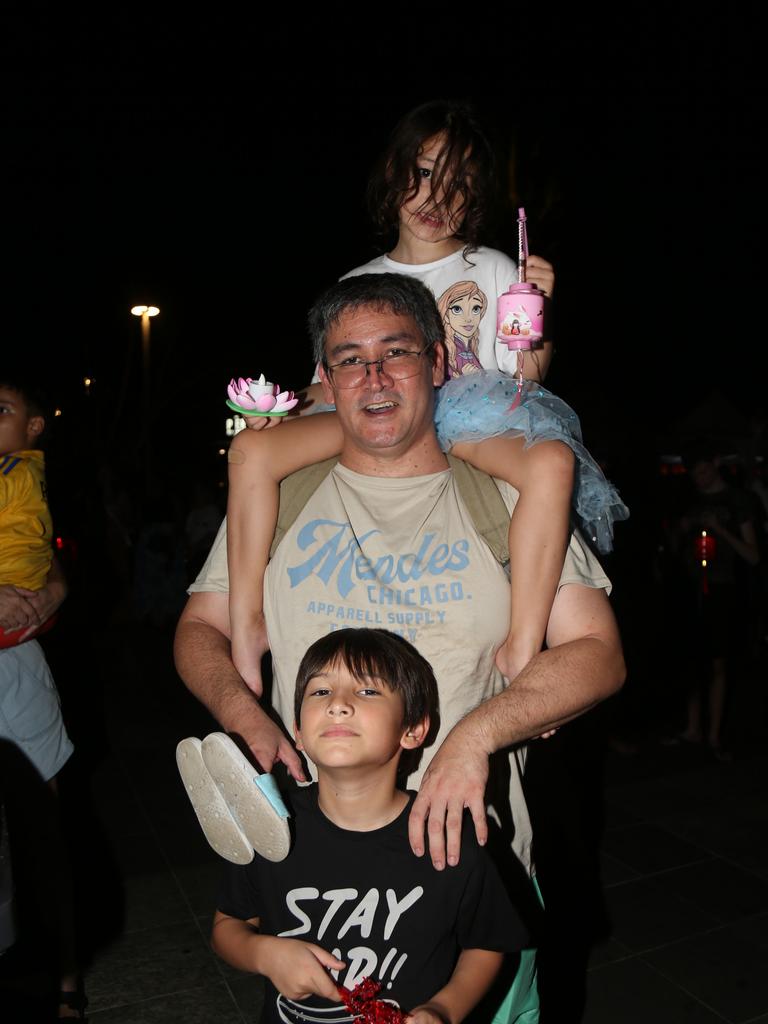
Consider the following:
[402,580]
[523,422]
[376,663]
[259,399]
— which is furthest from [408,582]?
[259,399]

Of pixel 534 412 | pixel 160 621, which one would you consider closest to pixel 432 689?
pixel 534 412

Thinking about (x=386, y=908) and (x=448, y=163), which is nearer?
(x=386, y=908)

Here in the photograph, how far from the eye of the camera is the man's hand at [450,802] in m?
1.87

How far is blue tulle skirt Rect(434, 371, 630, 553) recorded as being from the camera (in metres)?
2.34

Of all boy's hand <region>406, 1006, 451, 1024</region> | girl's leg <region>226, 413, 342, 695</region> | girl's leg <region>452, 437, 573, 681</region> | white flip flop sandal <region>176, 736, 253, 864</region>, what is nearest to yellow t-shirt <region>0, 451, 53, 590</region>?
girl's leg <region>226, 413, 342, 695</region>

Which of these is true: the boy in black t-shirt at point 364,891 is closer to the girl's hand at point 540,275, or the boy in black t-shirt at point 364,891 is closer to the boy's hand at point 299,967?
the boy's hand at point 299,967

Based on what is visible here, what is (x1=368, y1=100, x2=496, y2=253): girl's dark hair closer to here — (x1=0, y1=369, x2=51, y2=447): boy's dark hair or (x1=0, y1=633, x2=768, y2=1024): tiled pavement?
(x1=0, y1=369, x2=51, y2=447): boy's dark hair

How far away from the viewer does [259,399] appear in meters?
2.39

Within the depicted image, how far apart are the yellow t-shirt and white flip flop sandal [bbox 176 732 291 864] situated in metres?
1.96

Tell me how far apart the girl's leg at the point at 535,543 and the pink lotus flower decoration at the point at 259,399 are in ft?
2.13

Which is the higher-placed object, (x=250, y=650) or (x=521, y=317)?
(x=521, y=317)

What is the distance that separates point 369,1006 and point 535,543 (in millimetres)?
1063

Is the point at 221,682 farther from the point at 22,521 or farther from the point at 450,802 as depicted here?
the point at 22,521

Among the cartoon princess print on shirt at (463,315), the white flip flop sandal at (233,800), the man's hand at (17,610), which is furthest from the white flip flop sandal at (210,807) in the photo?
the man's hand at (17,610)
